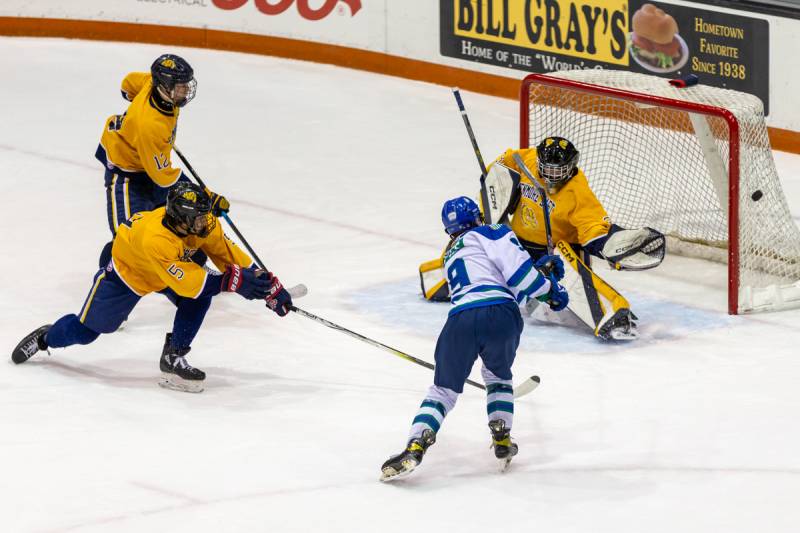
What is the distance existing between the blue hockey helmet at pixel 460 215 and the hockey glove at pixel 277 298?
0.88m

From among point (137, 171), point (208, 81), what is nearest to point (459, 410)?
point (137, 171)

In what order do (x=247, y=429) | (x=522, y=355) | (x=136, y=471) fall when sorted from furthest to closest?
(x=522, y=355) → (x=247, y=429) → (x=136, y=471)

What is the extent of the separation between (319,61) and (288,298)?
545cm

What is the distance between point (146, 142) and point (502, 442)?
7.23ft

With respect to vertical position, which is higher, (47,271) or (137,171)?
(137,171)

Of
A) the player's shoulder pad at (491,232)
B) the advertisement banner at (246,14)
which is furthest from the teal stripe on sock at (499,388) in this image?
the advertisement banner at (246,14)

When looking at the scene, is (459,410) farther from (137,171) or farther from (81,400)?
(137,171)

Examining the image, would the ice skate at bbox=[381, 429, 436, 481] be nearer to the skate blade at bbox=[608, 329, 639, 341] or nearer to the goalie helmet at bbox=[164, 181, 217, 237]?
the goalie helmet at bbox=[164, 181, 217, 237]

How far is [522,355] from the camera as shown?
623cm

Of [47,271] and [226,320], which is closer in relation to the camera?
[226,320]

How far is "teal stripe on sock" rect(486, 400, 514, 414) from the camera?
4965mm

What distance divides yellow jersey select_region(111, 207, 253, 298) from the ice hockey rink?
426 millimetres

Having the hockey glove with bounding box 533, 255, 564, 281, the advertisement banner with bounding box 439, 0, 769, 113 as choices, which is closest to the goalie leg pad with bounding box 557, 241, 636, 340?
the hockey glove with bounding box 533, 255, 564, 281

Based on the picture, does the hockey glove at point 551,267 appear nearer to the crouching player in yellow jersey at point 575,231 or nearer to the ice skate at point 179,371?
the crouching player in yellow jersey at point 575,231
